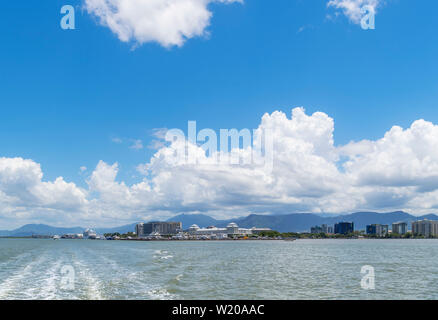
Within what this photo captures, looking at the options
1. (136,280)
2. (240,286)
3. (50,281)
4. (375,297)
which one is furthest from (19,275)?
(375,297)

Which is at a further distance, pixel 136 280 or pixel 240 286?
pixel 136 280

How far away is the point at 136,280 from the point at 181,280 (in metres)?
4.67

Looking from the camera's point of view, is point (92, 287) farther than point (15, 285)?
No

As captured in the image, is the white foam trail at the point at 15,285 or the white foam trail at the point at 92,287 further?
the white foam trail at the point at 15,285

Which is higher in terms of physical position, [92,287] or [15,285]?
[92,287]

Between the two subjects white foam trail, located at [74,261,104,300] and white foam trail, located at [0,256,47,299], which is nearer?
white foam trail, located at [74,261,104,300]
